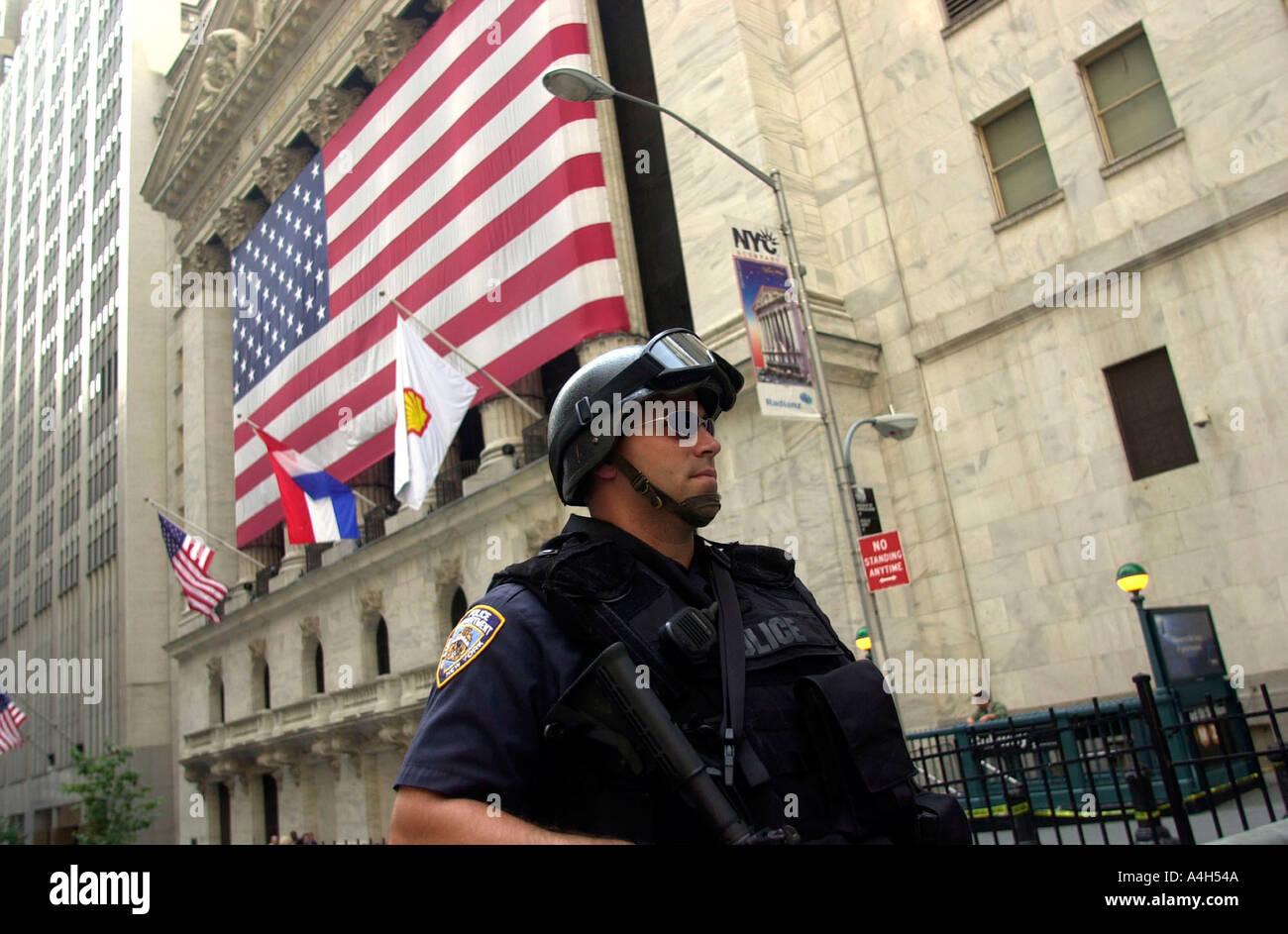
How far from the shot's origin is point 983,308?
15781 mm

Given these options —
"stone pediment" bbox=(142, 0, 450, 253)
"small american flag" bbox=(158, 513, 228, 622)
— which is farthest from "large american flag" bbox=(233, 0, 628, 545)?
"small american flag" bbox=(158, 513, 228, 622)

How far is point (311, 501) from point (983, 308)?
583 inches

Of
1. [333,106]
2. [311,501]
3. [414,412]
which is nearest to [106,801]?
[311,501]

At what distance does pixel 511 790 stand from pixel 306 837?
29562 millimetres

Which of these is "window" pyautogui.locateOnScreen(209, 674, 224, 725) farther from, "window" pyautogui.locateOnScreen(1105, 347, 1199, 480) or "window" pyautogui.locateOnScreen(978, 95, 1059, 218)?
"window" pyautogui.locateOnScreen(1105, 347, 1199, 480)

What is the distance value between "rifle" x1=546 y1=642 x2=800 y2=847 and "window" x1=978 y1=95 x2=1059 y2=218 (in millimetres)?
15543

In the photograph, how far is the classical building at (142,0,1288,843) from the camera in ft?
43.0

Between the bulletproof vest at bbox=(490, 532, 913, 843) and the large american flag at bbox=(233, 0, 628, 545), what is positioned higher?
the large american flag at bbox=(233, 0, 628, 545)

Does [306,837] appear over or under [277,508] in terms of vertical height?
under

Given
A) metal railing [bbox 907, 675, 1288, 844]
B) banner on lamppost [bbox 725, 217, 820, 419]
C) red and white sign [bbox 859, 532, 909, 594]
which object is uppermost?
banner on lamppost [bbox 725, 217, 820, 419]

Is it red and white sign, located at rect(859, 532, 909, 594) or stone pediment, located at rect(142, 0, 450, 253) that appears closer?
red and white sign, located at rect(859, 532, 909, 594)

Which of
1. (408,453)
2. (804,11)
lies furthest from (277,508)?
(804,11)

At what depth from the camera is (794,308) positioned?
12.4m
